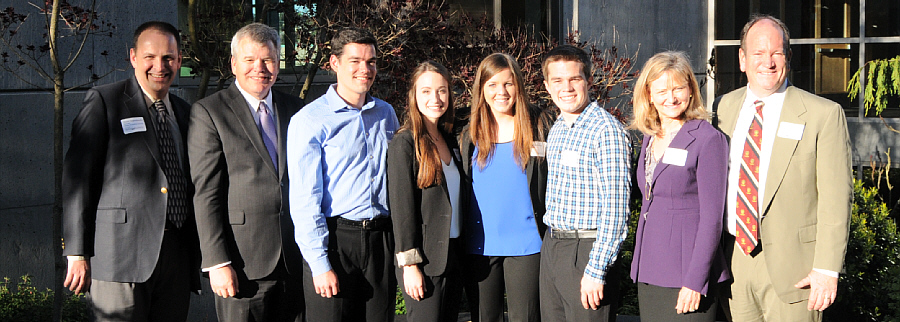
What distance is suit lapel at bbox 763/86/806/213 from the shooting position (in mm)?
3496

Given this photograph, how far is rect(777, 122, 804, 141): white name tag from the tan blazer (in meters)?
0.02

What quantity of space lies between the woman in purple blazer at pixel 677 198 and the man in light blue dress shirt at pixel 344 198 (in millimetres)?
1210

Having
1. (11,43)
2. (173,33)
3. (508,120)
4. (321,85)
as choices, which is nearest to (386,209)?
(508,120)

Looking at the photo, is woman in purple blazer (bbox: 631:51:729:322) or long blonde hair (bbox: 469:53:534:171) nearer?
woman in purple blazer (bbox: 631:51:729:322)

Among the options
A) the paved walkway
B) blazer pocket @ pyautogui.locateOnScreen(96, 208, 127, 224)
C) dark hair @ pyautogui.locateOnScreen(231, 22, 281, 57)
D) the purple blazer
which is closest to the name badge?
the purple blazer

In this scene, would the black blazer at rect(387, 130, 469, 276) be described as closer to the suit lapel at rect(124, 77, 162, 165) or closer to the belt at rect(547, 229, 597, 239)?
the belt at rect(547, 229, 597, 239)

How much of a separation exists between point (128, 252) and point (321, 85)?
5.14 m

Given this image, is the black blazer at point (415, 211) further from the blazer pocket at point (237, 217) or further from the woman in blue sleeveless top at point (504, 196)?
the blazer pocket at point (237, 217)

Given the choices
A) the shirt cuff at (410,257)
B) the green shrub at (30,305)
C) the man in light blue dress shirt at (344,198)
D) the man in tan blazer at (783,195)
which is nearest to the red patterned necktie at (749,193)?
the man in tan blazer at (783,195)

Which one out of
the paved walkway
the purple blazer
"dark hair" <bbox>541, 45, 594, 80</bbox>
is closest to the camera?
the purple blazer

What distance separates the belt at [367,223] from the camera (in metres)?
3.71

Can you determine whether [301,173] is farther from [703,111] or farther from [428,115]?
[703,111]

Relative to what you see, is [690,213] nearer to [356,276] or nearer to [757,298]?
[757,298]

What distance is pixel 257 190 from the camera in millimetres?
3727
